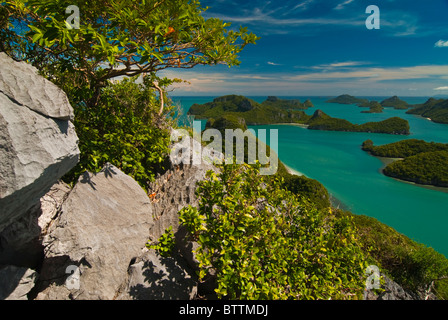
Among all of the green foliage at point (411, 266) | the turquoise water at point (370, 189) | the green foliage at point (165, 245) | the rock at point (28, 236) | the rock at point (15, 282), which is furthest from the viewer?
the turquoise water at point (370, 189)

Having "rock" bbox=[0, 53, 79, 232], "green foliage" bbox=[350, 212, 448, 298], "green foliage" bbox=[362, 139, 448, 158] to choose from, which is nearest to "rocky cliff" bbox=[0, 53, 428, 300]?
"rock" bbox=[0, 53, 79, 232]

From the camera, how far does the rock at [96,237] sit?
3508 millimetres

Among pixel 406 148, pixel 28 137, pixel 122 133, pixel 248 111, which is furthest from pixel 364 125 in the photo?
pixel 28 137

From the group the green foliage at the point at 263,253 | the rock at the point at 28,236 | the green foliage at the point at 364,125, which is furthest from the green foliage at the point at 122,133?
the green foliage at the point at 364,125

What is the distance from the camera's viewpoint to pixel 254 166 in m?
4.27

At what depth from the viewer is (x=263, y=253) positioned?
331 centimetres

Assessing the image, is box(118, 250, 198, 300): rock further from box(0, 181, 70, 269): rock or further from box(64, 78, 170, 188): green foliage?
box(64, 78, 170, 188): green foliage

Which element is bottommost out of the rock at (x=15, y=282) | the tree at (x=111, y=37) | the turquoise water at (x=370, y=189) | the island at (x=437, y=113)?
the turquoise water at (x=370, y=189)

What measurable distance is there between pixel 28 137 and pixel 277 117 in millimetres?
173334

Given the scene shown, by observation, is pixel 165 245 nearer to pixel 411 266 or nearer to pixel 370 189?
pixel 411 266

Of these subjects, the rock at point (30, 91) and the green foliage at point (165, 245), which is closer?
the rock at point (30, 91)

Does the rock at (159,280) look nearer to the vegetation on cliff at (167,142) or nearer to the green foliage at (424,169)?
the vegetation on cliff at (167,142)

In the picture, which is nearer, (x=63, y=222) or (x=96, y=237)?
(x=63, y=222)

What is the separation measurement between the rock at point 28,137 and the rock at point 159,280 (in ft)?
6.29
